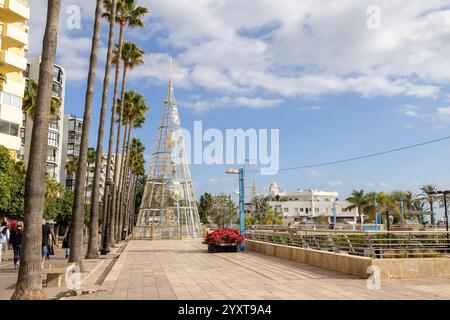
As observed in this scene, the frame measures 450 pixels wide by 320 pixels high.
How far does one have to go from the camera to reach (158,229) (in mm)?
46000

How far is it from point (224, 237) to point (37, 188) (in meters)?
16.0

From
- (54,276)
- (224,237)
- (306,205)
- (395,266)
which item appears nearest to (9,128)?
(224,237)

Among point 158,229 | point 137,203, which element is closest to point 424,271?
point 158,229

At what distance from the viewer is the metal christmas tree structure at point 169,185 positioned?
47.7 meters

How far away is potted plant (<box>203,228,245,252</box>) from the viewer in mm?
23969

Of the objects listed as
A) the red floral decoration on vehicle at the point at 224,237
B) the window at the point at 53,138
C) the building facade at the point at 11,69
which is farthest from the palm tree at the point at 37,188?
the window at the point at 53,138

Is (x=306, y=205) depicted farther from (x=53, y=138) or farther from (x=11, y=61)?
(x=11, y=61)

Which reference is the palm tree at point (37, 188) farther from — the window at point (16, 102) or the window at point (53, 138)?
the window at point (53, 138)

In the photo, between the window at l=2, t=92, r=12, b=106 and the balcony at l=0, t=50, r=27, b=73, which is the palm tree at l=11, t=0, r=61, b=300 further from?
the balcony at l=0, t=50, r=27, b=73

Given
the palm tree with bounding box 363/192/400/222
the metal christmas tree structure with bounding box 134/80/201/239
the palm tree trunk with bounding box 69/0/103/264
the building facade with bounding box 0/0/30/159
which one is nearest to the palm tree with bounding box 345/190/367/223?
the palm tree with bounding box 363/192/400/222

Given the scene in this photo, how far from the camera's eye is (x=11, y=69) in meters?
42.3

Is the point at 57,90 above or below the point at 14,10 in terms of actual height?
above
